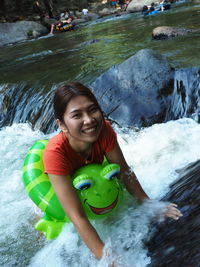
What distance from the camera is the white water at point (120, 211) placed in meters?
2.25

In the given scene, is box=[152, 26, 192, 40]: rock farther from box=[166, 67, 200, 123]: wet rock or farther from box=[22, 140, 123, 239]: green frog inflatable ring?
box=[22, 140, 123, 239]: green frog inflatable ring

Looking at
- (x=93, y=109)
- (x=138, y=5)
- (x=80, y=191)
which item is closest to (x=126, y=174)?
(x=80, y=191)

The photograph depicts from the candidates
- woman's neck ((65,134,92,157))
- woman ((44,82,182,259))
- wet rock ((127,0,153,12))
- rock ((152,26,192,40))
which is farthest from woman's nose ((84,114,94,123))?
wet rock ((127,0,153,12))

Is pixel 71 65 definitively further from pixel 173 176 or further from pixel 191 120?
pixel 173 176

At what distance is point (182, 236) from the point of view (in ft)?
5.78

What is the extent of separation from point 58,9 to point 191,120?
26.0 m

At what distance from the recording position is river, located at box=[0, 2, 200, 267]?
2332 millimetres

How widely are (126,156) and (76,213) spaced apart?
2135mm

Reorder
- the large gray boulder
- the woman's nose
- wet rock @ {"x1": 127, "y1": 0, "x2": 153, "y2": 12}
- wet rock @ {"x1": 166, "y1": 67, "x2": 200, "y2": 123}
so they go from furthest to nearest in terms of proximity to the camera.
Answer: wet rock @ {"x1": 127, "y1": 0, "x2": 153, "y2": 12} < the large gray boulder < wet rock @ {"x1": 166, "y1": 67, "x2": 200, "y2": 123} < the woman's nose

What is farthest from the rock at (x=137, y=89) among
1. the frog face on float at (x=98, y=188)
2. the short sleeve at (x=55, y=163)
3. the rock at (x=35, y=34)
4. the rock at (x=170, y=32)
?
the rock at (x=35, y=34)

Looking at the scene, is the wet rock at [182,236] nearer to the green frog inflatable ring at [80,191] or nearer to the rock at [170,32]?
Answer: the green frog inflatable ring at [80,191]

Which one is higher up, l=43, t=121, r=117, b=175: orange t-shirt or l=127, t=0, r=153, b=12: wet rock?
l=43, t=121, r=117, b=175: orange t-shirt

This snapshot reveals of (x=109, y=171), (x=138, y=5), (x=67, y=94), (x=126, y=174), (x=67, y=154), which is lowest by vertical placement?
(x=138, y=5)

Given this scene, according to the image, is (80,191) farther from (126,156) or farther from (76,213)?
(126,156)
